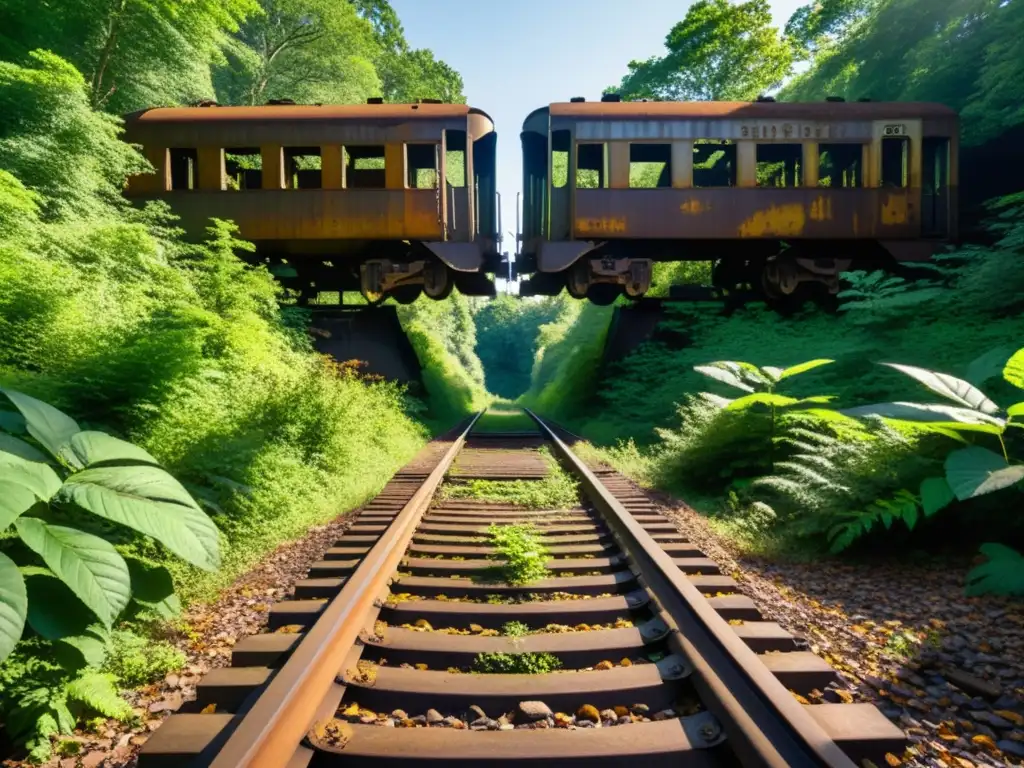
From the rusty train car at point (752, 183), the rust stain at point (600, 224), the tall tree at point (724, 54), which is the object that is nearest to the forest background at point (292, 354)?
the rusty train car at point (752, 183)

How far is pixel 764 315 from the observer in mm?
10906

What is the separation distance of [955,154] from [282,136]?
12.2 meters

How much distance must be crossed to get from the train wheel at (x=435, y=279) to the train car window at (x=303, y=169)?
247cm

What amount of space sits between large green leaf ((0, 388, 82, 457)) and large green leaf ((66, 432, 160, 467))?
5 cm

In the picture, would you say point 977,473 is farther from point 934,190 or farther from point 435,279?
point 934,190

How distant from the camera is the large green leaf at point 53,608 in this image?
1978 mm

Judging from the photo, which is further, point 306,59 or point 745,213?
point 306,59

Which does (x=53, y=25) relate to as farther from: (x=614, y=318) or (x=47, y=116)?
(x=614, y=318)

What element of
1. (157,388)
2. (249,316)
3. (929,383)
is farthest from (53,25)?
(929,383)

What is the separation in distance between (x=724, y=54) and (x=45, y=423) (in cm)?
2896

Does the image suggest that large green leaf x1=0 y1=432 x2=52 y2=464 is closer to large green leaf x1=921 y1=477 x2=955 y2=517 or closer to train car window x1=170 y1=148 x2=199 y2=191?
large green leaf x1=921 y1=477 x2=955 y2=517

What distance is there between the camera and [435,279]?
12.0 m

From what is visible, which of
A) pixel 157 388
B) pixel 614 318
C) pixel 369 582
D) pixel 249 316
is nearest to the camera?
pixel 369 582

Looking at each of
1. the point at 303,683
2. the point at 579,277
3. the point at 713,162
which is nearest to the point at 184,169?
the point at 579,277
